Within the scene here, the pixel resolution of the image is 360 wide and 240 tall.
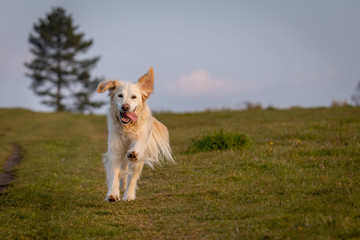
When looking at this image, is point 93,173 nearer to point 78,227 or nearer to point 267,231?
point 78,227

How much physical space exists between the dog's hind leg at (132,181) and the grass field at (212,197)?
182 millimetres

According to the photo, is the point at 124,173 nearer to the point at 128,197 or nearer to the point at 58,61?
the point at 128,197

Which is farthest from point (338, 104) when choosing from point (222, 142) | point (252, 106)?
point (222, 142)

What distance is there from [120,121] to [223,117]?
1412 centimetres

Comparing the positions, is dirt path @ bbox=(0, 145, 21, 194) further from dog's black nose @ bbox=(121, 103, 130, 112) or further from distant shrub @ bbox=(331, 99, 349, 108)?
distant shrub @ bbox=(331, 99, 349, 108)

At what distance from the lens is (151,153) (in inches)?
294

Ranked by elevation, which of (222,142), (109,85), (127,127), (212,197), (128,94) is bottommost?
(212,197)

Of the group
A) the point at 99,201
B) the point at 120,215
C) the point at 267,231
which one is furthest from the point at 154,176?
the point at 267,231

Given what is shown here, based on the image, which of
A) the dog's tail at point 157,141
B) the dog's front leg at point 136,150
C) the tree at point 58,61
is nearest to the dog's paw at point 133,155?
the dog's front leg at point 136,150

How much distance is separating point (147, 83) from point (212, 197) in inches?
89.7

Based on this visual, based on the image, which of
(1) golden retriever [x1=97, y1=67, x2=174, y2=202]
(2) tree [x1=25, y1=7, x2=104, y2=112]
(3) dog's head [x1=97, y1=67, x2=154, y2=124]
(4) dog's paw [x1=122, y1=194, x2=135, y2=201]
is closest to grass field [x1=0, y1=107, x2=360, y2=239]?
(4) dog's paw [x1=122, y1=194, x2=135, y2=201]

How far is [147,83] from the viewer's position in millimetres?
7125

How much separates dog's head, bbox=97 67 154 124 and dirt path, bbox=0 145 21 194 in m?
3.27

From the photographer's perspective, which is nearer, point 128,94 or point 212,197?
point 212,197
